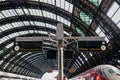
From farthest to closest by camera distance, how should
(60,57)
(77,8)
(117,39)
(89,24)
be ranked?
(89,24), (77,8), (117,39), (60,57)

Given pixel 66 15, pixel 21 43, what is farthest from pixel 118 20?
pixel 21 43

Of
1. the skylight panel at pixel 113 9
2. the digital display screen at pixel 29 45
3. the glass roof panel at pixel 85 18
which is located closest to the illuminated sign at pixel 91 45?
the digital display screen at pixel 29 45

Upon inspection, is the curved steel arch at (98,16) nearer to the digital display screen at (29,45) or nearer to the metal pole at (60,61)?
the digital display screen at (29,45)

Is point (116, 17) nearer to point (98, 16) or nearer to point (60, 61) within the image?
point (98, 16)

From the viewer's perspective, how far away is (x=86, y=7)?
1190 inches

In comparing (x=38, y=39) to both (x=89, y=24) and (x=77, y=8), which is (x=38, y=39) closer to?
(x=77, y=8)

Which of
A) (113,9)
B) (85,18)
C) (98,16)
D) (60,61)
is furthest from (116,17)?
(60,61)

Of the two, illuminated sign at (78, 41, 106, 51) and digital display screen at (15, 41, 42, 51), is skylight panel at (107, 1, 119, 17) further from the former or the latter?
digital display screen at (15, 41, 42, 51)

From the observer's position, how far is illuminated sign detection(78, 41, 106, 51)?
14.5m

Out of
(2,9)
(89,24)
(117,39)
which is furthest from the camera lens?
(2,9)

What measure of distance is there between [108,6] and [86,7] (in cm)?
415

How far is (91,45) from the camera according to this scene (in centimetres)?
1471

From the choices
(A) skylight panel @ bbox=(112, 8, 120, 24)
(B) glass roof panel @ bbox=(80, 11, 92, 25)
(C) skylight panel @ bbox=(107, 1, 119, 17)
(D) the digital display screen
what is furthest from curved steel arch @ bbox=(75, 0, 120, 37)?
(D) the digital display screen

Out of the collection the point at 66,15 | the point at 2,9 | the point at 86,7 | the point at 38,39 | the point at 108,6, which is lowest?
the point at 38,39
